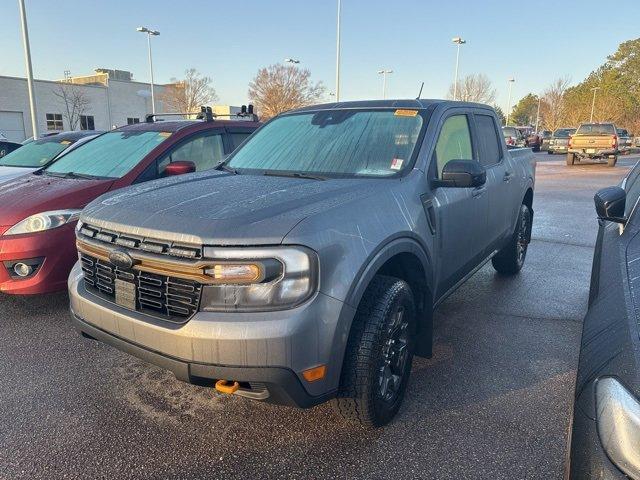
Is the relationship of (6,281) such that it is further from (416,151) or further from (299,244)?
(416,151)

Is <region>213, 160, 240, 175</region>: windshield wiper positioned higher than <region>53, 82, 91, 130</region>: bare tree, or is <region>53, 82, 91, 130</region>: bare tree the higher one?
<region>53, 82, 91, 130</region>: bare tree

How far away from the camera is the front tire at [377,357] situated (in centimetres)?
242

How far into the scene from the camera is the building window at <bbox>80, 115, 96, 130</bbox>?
45.6 meters

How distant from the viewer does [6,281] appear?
4.00m

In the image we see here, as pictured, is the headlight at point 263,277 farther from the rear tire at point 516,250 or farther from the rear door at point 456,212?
the rear tire at point 516,250

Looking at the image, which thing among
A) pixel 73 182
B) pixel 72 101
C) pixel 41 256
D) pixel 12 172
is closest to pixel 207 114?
pixel 73 182

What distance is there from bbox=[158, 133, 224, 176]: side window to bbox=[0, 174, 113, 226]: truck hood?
0.77 m

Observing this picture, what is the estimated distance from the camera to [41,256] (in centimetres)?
397

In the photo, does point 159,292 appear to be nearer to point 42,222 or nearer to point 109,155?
point 42,222

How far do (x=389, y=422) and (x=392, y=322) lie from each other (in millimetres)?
609

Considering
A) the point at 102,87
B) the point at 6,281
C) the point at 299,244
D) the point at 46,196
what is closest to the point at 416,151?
the point at 299,244

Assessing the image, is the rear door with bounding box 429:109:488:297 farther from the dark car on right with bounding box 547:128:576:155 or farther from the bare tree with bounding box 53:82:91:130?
the bare tree with bounding box 53:82:91:130

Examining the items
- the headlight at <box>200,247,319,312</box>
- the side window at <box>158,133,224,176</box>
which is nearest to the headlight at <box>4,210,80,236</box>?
the side window at <box>158,133,224,176</box>

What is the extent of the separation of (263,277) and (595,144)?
79.2ft
